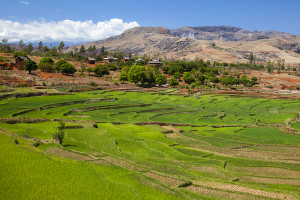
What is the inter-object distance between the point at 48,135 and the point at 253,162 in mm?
24409

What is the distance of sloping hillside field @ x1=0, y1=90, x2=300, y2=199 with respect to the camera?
51.1ft

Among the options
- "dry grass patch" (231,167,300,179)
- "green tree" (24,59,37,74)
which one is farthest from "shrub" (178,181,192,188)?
"green tree" (24,59,37,74)

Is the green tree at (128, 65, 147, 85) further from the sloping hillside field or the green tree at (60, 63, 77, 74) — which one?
the sloping hillside field

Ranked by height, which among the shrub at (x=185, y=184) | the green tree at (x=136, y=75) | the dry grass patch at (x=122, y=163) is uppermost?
the green tree at (x=136, y=75)

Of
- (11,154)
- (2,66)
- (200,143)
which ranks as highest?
(2,66)

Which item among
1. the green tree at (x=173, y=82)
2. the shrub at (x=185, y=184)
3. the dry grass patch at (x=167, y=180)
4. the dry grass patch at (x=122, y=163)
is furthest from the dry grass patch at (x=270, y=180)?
the green tree at (x=173, y=82)

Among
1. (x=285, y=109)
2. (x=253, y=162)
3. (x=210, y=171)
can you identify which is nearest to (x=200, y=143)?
(x=253, y=162)

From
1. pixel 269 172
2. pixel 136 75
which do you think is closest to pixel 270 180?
pixel 269 172

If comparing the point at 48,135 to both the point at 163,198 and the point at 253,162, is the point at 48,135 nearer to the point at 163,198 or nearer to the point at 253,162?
the point at 163,198

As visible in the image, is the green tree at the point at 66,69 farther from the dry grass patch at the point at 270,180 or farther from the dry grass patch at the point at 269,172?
the dry grass patch at the point at 270,180

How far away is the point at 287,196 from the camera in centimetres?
1773

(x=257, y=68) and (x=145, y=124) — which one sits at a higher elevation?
(x=257, y=68)

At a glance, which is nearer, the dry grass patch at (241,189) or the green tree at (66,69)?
the dry grass patch at (241,189)

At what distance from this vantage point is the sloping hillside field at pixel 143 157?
51.1 ft
